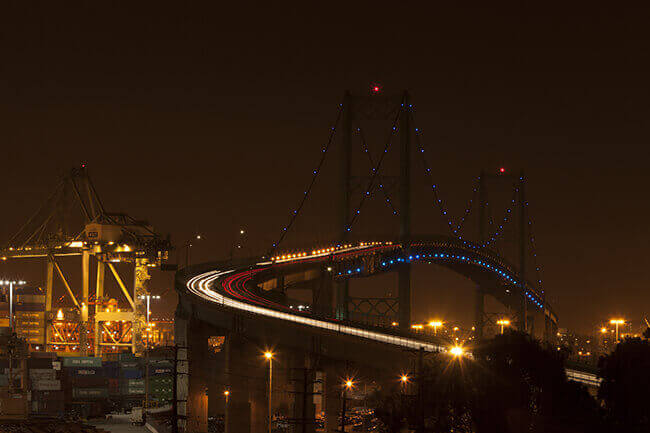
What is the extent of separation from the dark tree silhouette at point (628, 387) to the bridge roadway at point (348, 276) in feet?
21.1

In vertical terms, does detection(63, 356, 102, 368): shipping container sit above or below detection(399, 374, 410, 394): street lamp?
above

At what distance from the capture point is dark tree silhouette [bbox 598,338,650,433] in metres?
35.1

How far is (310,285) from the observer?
95688 millimetres

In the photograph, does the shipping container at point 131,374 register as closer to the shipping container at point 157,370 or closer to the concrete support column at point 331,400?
the shipping container at point 157,370

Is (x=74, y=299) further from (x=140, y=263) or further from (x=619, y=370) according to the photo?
(x=619, y=370)

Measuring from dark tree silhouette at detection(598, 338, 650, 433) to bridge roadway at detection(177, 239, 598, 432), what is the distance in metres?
6.42

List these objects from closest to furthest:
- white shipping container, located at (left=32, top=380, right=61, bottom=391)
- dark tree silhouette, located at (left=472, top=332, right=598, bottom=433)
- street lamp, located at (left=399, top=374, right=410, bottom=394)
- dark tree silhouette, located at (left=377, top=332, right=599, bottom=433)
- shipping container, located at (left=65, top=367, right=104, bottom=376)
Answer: dark tree silhouette, located at (left=472, top=332, right=598, bottom=433)
dark tree silhouette, located at (left=377, top=332, right=599, bottom=433)
street lamp, located at (left=399, top=374, right=410, bottom=394)
white shipping container, located at (left=32, top=380, right=61, bottom=391)
shipping container, located at (left=65, top=367, right=104, bottom=376)

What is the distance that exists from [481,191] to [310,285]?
59.1 m

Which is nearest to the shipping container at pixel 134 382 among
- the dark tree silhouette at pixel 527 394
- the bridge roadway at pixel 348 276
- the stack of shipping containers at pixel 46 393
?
the stack of shipping containers at pixel 46 393

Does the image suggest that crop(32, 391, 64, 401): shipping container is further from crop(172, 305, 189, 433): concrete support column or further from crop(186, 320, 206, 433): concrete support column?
crop(186, 320, 206, 433): concrete support column

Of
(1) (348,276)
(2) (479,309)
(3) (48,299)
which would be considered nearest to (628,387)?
(1) (348,276)

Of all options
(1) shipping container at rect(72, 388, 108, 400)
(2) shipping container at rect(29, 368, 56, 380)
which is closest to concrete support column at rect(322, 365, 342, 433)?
(2) shipping container at rect(29, 368, 56, 380)

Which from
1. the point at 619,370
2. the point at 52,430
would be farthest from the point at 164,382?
the point at 619,370

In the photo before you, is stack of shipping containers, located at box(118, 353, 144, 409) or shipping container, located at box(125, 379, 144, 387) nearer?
stack of shipping containers, located at box(118, 353, 144, 409)
